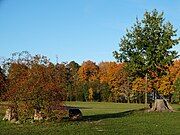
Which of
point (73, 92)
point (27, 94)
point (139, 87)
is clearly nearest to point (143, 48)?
point (27, 94)

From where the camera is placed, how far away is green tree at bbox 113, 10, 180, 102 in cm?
4453

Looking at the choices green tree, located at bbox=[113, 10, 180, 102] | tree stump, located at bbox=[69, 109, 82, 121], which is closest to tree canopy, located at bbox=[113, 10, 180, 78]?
green tree, located at bbox=[113, 10, 180, 102]

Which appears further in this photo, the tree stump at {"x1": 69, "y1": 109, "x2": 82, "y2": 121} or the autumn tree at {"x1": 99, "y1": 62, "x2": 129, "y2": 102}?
the autumn tree at {"x1": 99, "y1": 62, "x2": 129, "y2": 102}

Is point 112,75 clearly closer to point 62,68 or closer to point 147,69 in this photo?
point 147,69

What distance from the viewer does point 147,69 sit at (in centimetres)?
4547

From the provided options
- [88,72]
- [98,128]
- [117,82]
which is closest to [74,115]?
[98,128]

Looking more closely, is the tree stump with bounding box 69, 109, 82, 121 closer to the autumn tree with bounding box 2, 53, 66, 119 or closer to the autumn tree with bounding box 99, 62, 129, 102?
the autumn tree with bounding box 2, 53, 66, 119

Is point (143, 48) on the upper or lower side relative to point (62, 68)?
upper

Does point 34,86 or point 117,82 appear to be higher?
point 117,82

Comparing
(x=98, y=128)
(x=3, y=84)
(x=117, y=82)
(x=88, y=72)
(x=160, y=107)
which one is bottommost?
(x=98, y=128)

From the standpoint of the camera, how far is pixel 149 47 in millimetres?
44438

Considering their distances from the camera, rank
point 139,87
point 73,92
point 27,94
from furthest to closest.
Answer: point 73,92
point 139,87
point 27,94

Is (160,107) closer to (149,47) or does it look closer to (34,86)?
(149,47)

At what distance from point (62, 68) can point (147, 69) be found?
17.4 meters
